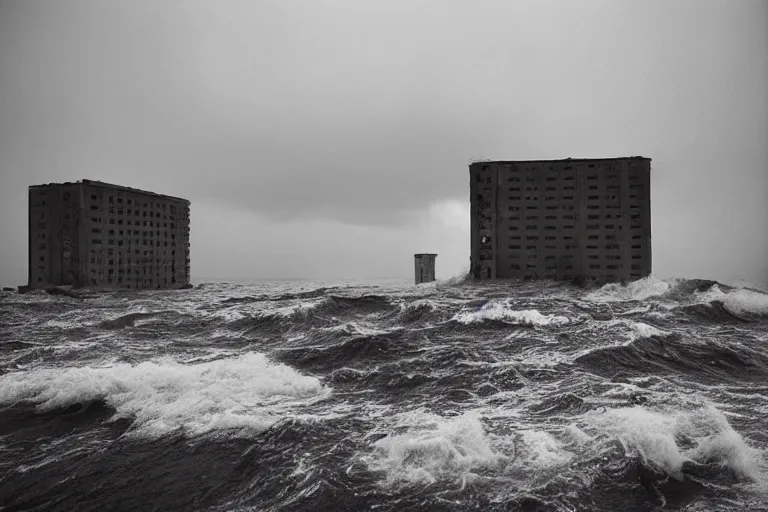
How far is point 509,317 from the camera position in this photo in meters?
23.5

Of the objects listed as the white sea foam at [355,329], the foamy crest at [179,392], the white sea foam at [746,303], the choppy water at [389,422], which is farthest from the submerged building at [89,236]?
the white sea foam at [746,303]

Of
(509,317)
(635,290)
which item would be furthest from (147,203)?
(635,290)

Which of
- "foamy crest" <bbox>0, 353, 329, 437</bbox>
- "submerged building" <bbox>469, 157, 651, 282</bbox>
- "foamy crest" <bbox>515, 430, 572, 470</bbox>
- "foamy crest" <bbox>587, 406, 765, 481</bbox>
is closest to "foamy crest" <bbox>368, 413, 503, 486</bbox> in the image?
"foamy crest" <bbox>515, 430, 572, 470</bbox>

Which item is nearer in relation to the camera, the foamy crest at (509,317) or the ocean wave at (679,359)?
the ocean wave at (679,359)

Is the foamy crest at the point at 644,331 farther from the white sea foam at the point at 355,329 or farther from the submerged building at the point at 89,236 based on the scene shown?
the submerged building at the point at 89,236

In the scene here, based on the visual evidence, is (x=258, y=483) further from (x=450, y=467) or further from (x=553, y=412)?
(x=553, y=412)

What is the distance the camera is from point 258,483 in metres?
6.61

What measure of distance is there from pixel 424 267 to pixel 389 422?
66090 mm

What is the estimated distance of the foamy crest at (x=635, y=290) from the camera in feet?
123

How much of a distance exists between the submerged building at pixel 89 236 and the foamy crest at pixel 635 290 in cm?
5850

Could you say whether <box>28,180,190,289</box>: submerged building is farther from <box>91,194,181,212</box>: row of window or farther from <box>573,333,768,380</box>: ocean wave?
<box>573,333,768,380</box>: ocean wave

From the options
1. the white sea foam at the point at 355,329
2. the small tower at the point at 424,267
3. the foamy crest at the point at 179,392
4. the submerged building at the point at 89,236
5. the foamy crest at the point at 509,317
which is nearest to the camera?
the foamy crest at the point at 179,392

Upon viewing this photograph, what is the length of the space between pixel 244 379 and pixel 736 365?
16.2 meters

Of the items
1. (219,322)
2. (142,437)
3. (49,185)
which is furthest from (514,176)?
(49,185)
